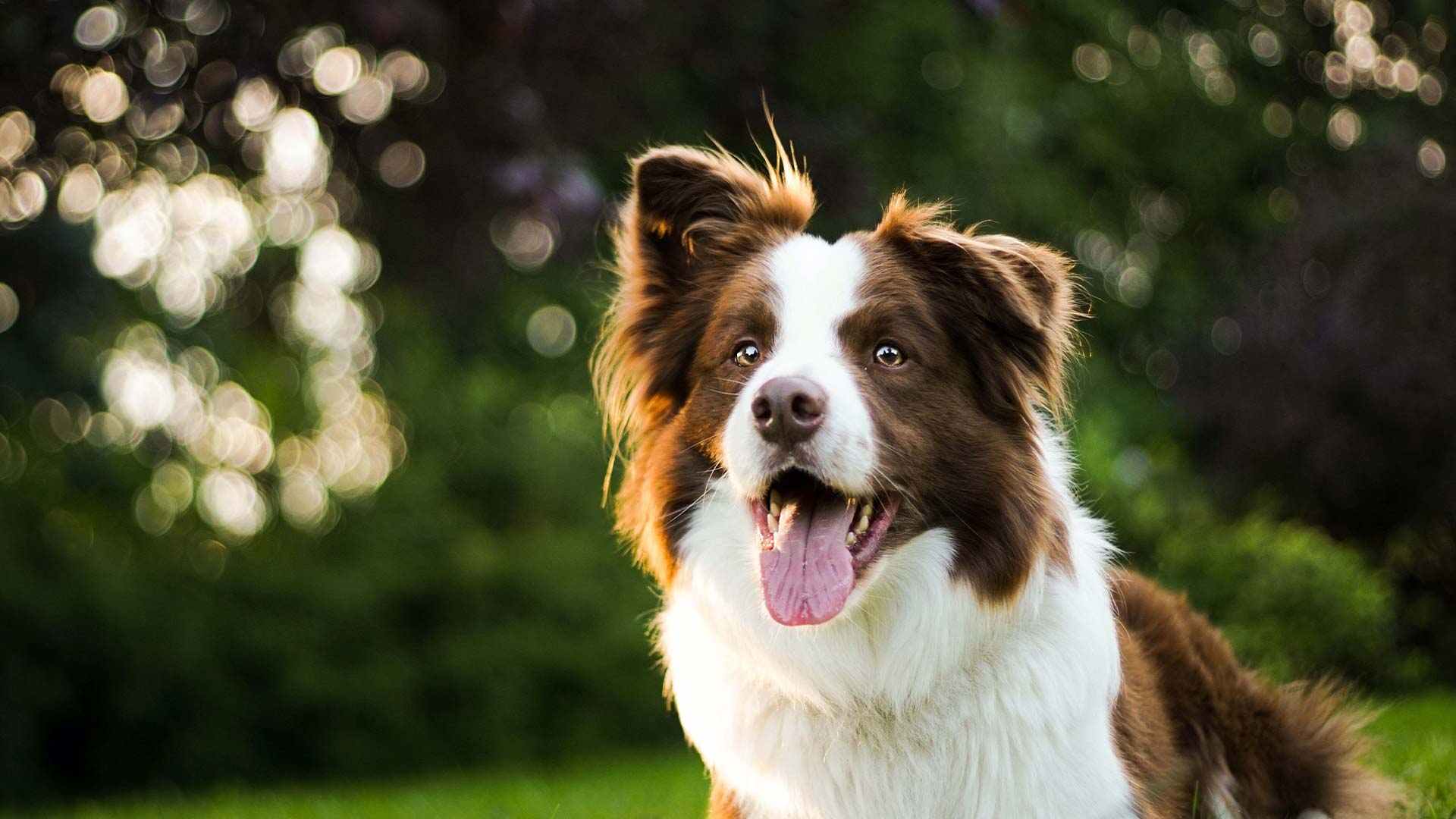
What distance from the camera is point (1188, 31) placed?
1258 cm

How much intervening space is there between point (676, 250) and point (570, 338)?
18169 mm

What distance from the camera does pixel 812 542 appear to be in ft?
11.7

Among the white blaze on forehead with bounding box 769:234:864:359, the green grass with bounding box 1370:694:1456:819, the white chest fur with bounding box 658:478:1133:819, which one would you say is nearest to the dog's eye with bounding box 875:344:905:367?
the white blaze on forehead with bounding box 769:234:864:359

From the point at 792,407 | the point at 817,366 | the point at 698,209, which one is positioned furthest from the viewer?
the point at 698,209

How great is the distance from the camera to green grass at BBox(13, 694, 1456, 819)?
6156 mm

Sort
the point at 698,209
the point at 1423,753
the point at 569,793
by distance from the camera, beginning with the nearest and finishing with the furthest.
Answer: the point at 698,209 < the point at 1423,753 < the point at 569,793

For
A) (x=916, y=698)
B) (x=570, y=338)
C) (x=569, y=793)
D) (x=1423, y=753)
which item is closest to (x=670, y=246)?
(x=916, y=698)

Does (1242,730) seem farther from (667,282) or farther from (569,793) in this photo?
(569,793)

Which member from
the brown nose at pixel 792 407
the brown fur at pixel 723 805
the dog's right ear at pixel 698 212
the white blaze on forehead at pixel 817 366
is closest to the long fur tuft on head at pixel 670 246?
the dog's right ear at pixel 698 212

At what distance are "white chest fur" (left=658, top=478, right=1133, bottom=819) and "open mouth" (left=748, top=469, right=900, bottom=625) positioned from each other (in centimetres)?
8

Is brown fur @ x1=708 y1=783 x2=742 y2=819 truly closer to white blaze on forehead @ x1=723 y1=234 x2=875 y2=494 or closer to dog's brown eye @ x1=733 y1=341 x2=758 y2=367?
Answer: white blaze on forehead @ x1=723 y1=234 x2=875 y2=494

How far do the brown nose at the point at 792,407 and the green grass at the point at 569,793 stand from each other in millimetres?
2909

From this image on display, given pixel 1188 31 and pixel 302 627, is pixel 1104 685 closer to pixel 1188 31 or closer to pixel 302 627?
pixel 1188 31

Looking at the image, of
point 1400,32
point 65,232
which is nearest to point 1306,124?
point 1400,32
